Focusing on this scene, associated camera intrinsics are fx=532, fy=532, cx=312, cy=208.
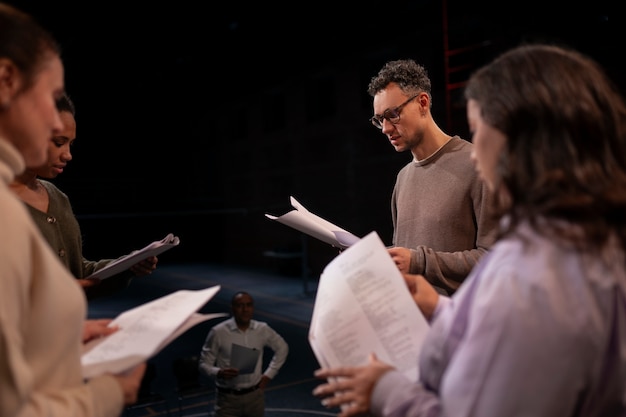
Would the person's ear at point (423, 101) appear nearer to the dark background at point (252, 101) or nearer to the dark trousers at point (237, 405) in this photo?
the dark trousers at point (237, 405)

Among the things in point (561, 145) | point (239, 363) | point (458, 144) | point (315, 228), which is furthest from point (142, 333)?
point (239, 363)

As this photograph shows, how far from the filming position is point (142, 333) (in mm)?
1350

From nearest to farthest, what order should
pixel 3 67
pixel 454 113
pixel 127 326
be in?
pixel 3 67, pixel 127 326, pixel 454 113

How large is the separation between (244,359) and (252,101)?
49.0ft

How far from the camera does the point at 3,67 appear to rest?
1.03 meters

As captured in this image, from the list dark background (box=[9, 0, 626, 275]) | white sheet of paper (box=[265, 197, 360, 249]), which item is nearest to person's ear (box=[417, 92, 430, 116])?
white sheet of paper (box=[265, 197, 360, 249])

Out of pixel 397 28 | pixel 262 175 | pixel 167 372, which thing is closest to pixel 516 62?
pixel 167 372

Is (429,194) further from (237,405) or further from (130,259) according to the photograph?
(237,405)

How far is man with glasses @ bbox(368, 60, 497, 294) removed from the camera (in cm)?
224

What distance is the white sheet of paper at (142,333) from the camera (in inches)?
49.4

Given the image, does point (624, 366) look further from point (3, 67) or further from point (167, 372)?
point (167, 372)

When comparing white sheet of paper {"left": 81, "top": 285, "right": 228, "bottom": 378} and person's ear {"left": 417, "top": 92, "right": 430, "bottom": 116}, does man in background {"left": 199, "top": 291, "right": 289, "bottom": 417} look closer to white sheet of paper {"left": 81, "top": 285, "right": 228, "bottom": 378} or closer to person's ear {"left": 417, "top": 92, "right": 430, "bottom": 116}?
person's ear {"left": 417, "top": 92, "right": 430, "bottom": 116}

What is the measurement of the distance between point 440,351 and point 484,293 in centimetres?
20

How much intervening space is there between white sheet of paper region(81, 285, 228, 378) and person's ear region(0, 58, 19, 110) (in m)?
0.60
